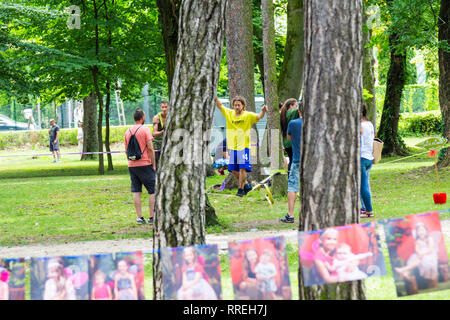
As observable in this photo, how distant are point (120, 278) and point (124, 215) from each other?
8379mm

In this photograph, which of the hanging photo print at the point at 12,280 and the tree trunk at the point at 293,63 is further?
the tree trunk at the point at 293,63

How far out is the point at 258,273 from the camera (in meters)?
4.51

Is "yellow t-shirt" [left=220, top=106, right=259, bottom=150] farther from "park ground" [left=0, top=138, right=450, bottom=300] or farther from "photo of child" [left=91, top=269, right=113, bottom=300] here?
"photo of child" [left=91, top=269, right=113, bottom=300]

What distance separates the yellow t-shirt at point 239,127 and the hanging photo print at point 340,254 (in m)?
7.27

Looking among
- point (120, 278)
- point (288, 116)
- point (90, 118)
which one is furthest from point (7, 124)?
point (120, 278)

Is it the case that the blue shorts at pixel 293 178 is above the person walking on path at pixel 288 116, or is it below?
below

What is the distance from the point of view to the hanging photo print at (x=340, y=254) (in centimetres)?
452

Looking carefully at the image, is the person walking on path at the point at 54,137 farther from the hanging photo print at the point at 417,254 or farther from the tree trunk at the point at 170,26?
the hanging photo print at the point at 417,254

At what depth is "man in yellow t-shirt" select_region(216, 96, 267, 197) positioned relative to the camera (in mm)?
11914

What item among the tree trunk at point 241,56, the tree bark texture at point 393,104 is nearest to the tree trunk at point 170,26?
the tree trunk at point 241,56

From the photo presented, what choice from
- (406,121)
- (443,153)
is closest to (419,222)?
(443,153)

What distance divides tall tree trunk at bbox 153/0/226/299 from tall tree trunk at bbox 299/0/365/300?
0.97 metres

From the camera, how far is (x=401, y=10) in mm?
17078

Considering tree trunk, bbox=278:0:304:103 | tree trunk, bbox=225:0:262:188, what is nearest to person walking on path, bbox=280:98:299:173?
tree trunk, bbox=225:0:262:188
